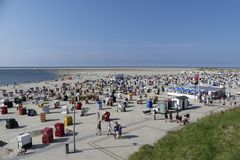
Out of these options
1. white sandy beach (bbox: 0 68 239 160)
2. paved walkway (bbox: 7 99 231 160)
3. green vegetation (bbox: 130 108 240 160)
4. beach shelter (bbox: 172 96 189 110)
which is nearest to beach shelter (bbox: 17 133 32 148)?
white sandy beach (bbox: 0 68 239 160)

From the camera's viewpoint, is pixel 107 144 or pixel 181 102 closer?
pixel 107 144

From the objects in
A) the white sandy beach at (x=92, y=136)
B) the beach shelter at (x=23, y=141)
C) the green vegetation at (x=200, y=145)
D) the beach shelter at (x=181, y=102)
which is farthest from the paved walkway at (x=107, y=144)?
the beach shelter at (x=181, y=102)

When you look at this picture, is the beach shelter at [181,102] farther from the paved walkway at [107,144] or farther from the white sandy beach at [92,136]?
the paved walkway at [107,144]

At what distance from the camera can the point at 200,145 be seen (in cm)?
1515

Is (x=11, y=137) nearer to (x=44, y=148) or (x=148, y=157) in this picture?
(x=44, y=148)

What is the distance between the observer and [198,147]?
14.9m

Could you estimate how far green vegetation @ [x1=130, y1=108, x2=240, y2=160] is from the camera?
1365 centimetres

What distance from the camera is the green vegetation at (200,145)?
1365 cm

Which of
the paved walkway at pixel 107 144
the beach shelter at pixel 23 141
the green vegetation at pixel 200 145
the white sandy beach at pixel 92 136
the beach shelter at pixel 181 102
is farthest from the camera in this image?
the beach shelter at pixel 181 102

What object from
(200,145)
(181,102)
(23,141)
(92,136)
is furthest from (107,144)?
(181,102)

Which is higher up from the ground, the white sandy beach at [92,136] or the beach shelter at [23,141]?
the beach shelter at [23,141]

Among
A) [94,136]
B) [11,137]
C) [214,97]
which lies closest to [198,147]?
[94,136]

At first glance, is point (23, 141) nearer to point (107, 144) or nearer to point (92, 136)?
point (92, 136)

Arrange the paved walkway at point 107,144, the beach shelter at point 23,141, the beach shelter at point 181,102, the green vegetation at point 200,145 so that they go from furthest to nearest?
the beach shelter at point 181,102, the beach shelter at point 23,141, the paved walkway at point 107,144, the green vegetation at point 200,145
